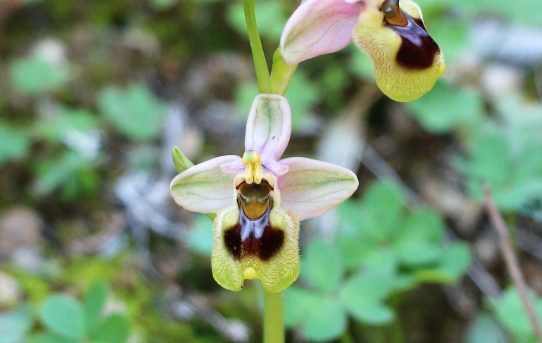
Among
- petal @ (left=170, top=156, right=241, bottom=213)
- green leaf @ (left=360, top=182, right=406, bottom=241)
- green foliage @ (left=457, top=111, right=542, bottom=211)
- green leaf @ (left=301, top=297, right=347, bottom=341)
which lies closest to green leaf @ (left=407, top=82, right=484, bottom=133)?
green foliage @ (left=457, top=111, right=542, bottom=211)

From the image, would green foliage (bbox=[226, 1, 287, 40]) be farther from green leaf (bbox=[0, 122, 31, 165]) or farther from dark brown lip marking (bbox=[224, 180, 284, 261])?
dark brown lip marking (bbox=[224, 180, 284, 261])

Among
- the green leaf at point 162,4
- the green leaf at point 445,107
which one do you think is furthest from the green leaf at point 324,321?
the green leaf at point 162,4

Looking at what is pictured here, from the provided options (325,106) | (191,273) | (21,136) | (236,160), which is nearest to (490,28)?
(325,106)

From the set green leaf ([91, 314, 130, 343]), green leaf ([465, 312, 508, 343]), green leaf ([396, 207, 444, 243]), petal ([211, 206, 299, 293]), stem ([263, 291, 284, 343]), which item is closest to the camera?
petal ([211, 206, 299, 293])

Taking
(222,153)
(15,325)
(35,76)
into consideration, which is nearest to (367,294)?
(15,325)

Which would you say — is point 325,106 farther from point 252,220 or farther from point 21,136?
point 252,220

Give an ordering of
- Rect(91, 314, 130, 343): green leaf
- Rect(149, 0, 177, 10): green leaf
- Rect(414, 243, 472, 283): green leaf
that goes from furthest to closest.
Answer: Rect(149, 0, 177, 10): green leaf, Rect(414, 243, 472, 283): green leaf, Rect(91, 314, 130, 343): green leaf

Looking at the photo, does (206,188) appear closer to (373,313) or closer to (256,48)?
(256,48)
